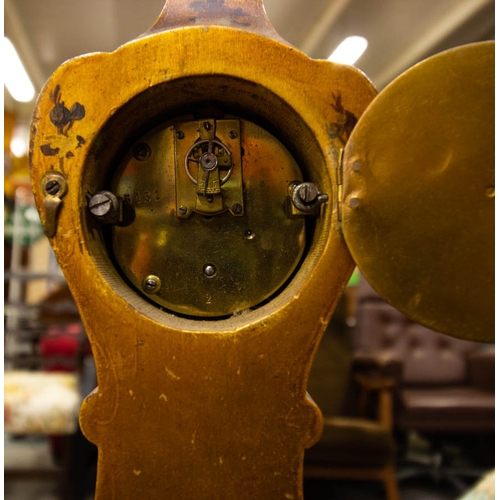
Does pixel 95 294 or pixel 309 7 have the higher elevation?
pixel 309 7

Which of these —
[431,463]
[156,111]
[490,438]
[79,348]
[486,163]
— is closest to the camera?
[486,163]

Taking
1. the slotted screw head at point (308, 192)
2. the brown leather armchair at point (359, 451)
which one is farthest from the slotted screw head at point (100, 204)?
the brown leather armchair at point (359, 451)

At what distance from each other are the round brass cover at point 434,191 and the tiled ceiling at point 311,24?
211cm

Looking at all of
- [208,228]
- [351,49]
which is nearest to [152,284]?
[208,228]

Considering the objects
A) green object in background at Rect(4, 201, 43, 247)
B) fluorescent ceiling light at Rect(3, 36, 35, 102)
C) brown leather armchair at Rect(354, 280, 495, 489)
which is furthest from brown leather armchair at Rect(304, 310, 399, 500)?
green object in background at Rect(4, 201, 43, 247)

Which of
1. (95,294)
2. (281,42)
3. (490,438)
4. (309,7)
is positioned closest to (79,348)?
(95,294)

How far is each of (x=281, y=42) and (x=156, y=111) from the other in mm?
233

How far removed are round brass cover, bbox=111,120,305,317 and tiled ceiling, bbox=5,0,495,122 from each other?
6.38ft

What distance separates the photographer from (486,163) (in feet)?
2.06

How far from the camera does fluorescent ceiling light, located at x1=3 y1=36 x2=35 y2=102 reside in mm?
2824

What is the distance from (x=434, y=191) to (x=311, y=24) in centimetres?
259

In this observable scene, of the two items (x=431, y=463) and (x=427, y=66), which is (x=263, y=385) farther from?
(x=431, y=463)

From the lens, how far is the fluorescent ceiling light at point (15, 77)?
2824 millimetres

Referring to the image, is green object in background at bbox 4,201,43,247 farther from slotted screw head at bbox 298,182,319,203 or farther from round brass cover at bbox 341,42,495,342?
round brass cover at bbox 341,42,495,342
